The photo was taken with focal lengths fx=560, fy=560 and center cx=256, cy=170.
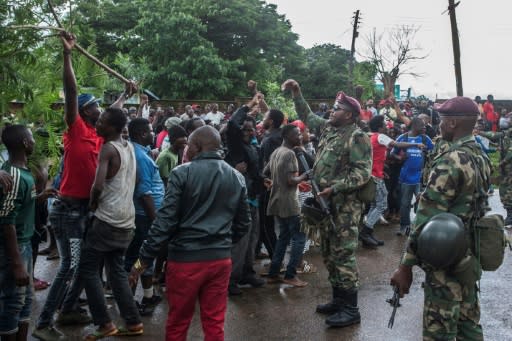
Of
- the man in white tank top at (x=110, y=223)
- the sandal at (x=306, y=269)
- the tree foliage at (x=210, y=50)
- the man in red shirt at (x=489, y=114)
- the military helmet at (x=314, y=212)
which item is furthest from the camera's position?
the tree foliage at (x=210, y=50)

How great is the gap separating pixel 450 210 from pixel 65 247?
3034mm

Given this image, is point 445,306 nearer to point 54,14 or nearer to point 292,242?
point 292,242

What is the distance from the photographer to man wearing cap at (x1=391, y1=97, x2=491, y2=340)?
3.49 metres

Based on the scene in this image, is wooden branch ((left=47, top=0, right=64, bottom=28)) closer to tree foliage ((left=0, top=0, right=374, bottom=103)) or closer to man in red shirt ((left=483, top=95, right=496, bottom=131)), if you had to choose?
tree foliage ((left=0, top=0, right=374, bottom=103))

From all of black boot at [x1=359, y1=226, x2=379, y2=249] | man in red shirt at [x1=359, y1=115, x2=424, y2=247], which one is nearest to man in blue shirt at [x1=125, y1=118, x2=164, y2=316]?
black boot at [x1=359, y1=226, x2=379, y2=249]

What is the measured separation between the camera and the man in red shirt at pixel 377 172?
837cm

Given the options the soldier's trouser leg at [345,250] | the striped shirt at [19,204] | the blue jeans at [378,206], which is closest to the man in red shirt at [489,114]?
the blue jeans at [378,206]

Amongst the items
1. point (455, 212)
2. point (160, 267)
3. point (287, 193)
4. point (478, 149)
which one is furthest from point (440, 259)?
point (160, 267)

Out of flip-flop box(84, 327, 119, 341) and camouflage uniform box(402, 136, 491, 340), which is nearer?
camouflage uniform box(402, 136, 491, 340)

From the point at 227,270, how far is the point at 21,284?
1389mm

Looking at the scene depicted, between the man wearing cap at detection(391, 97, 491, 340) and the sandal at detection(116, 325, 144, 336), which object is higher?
the man wearing cap at detection(391, 97, 491, 340)

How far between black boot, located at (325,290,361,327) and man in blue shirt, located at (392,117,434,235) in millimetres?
3932

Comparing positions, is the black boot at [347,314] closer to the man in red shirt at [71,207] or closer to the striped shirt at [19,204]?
the man in red shirt at [71,207]

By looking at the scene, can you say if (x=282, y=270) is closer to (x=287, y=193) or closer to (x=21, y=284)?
(x=287, y=193)
